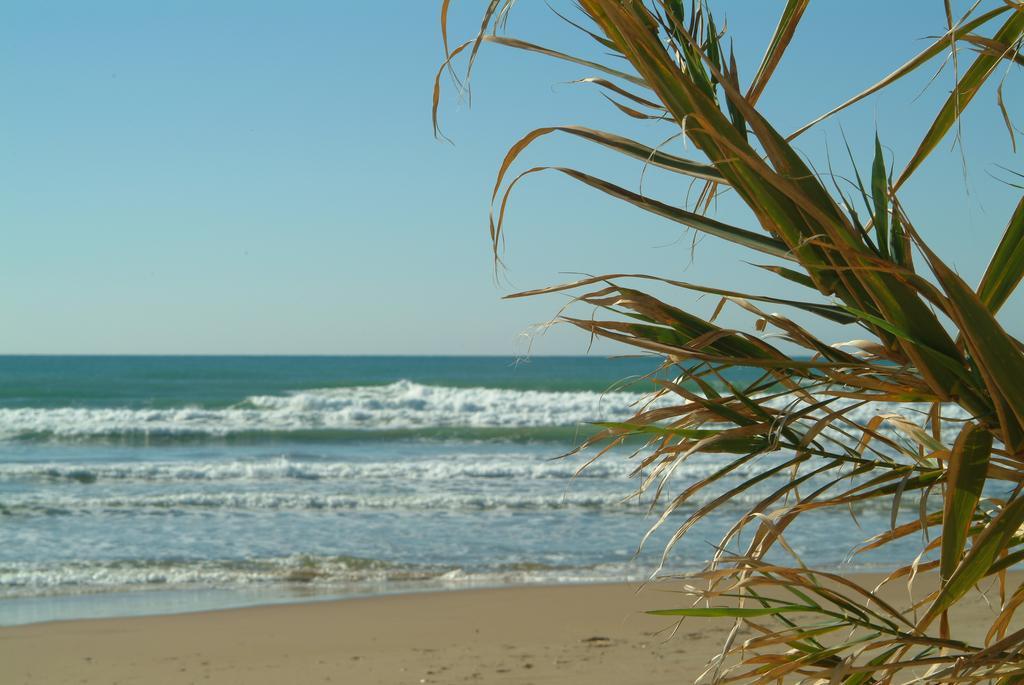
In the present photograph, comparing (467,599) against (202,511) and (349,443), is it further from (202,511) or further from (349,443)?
(349,443)

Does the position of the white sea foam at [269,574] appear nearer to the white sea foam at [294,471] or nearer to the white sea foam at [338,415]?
the white sea foam at [294,471]

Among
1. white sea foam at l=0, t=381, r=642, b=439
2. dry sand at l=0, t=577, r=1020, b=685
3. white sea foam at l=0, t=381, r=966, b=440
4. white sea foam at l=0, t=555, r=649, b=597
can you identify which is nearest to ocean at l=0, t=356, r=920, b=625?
white sea foam at l=0, t=555, r=649, b=597

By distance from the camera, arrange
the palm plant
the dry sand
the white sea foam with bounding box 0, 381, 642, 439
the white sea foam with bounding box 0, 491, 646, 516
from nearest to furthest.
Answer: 1. the palm plant
2. the dry sand
3. the white sea foam with bounding box 0, 491, 646, 516
4. the white sea foam with bounding box 0, 381, 642, 439

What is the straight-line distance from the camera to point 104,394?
3278 cm

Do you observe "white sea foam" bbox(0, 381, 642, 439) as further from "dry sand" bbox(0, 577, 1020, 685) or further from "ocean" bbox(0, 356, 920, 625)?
"dry sand" bbox(0, 577, 1020, 685)

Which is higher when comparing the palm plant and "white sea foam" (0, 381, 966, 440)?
the palm plant

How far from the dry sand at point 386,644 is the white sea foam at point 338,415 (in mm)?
14340

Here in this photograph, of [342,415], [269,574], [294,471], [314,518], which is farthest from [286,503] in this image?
[342,415]

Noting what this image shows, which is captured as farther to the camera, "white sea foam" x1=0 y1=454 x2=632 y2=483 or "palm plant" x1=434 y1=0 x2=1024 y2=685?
"white sea foam" x1=0 y1=454 x2=632 y2=483

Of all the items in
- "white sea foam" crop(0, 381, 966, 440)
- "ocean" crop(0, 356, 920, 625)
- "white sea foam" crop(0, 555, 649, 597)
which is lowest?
"white sea foam" crop(0, 555, 649, 597)

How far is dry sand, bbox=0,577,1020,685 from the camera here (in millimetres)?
5102

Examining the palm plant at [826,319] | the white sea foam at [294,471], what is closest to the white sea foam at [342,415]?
the white sea foam at [294,471]

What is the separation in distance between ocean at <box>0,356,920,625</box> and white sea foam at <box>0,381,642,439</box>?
39cm

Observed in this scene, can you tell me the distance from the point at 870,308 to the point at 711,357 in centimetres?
21
